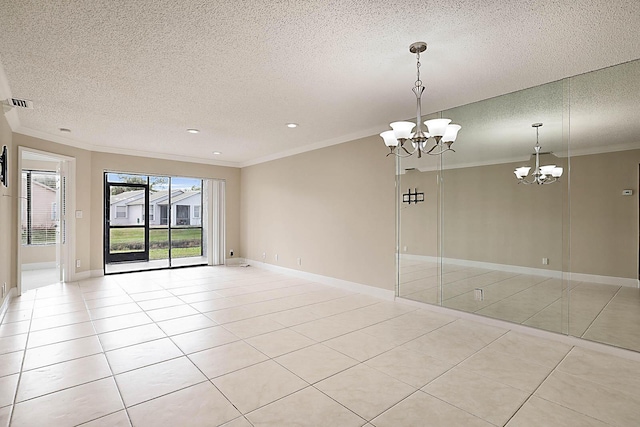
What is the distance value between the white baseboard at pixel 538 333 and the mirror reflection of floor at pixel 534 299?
0.14 ft

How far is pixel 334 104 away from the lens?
382cm

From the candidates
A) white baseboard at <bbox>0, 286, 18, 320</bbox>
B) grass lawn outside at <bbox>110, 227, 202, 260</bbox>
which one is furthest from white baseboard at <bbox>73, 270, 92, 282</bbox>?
grass lawn outside at <bbox>110, 227, 202, 260</bbox>

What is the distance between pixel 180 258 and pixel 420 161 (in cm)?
680

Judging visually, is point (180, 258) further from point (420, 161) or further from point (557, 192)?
point (557, 192)

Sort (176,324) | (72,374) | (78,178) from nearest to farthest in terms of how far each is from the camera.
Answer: (72,374) < (176,324) < (78,178)

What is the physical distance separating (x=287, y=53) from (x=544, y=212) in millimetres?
2987

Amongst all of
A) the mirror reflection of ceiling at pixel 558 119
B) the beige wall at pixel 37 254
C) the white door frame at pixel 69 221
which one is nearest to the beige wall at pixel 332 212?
the mirror reflection of ceiling at pixel 558 119

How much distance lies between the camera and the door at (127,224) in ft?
24.3

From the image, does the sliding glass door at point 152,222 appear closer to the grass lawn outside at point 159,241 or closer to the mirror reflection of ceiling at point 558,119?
the grass lawn outside at point 159,241

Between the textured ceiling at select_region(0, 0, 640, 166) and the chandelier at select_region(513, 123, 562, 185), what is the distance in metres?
0.73

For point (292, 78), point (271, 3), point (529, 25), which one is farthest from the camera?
point (292, 78)

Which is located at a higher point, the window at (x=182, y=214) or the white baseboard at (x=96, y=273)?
the window at (x=182, y=214)

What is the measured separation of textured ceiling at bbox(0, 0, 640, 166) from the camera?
6.88 ft

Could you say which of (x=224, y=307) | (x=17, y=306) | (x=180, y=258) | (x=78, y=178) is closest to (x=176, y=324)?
(x=224, y=307)
